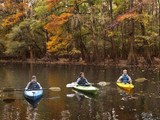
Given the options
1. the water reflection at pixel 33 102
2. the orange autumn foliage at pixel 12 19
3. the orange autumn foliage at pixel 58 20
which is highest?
the orange autumn foliage at pixel 12 19

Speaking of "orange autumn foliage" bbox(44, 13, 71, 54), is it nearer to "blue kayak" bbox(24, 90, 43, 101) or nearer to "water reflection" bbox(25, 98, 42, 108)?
"blue kayak" bbox(24, 90, 43, 101)

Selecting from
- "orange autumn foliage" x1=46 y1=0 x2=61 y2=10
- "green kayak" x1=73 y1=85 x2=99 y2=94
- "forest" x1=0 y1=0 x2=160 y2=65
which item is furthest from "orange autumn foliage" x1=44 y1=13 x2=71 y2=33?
"green kayak" x1=73 y1=85 x2=99 y2=94

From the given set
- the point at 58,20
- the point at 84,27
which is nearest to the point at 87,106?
the point at 58,20

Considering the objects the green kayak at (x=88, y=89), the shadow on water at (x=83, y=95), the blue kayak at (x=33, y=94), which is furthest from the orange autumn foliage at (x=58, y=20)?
the blue kayak at (x=33, y=94)

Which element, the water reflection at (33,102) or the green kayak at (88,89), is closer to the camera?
the water reflection at (33,102)

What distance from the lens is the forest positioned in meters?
28.4

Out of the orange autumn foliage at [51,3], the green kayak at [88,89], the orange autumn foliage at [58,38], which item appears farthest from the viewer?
the orange autumn foliage at [58,38]

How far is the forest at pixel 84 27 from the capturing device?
93.1 feet

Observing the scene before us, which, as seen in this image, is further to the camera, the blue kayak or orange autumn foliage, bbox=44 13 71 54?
orange autumn foliage, bbox=44 13 71 54

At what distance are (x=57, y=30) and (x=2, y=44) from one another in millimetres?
15042

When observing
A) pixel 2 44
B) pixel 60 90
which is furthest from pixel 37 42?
pixel 60 90

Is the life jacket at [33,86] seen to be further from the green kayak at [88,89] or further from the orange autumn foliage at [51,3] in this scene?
the orange autumn foliage at [51,3]

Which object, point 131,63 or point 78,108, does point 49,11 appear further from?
point 78,108

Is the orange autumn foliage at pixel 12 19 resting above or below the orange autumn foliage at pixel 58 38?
above
